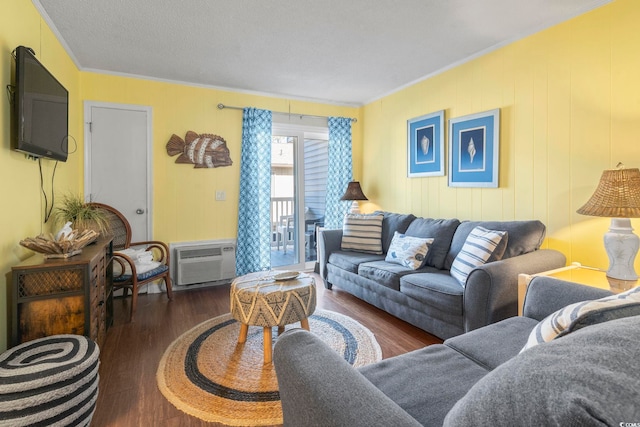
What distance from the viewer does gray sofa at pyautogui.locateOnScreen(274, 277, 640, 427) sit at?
1.59 ft

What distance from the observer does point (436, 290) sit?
8.25 feet

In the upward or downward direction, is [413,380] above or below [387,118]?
below

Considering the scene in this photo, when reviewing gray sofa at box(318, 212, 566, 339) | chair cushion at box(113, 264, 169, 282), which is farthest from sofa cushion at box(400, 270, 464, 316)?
chair cushion at box(113, 264, 169, 282)

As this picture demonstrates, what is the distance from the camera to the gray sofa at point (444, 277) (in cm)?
222

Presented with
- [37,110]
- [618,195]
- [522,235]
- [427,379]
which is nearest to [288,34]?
[37,110]

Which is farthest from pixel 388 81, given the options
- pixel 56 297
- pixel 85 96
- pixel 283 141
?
pixel 56 297

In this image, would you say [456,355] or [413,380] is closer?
[413,380]

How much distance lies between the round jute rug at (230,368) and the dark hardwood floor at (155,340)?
78mm

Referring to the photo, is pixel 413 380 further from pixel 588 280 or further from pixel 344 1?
pixel 344 1

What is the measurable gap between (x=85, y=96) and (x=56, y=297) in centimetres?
268

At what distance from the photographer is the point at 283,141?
4.76 meters

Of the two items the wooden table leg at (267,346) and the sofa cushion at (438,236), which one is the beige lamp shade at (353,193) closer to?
the sofa cushion at (438,236)

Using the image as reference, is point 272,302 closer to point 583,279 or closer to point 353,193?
point 583,279

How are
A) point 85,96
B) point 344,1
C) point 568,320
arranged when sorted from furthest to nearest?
point 85,96
point 344,1
point 568,320
